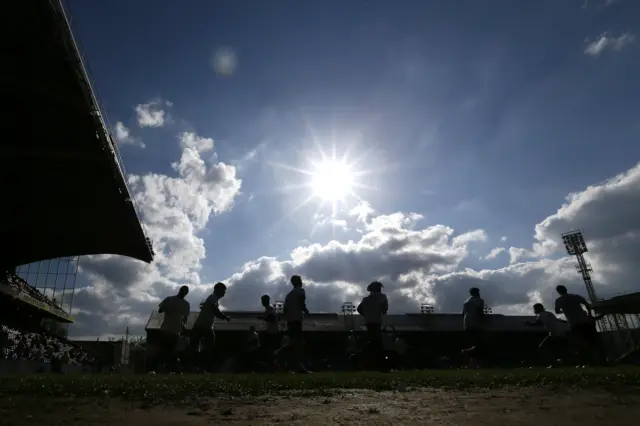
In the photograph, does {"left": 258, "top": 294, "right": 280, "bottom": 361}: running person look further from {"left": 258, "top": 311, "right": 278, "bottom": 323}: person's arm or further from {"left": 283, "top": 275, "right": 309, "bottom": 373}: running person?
{"left": 283, "top": 275, "right": 309, "bottom": 373}: running person

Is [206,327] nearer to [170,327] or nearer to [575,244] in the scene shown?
[170,327]

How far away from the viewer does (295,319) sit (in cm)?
898

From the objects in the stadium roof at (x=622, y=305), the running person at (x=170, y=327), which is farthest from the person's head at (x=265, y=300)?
the stadium roof at (x=622, y=305)

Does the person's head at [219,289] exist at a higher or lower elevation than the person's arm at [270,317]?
higher

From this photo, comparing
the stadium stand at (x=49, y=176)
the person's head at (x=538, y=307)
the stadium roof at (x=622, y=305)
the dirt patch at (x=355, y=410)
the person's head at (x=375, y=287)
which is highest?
the stadium stand at (x=49, y=176)

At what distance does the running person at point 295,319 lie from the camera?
8938 mm

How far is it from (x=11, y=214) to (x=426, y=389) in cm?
2446

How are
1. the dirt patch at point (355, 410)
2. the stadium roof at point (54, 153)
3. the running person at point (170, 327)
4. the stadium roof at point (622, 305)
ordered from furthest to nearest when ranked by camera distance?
the stadium roof at point (622, 305), the stadium roof at point (54, 153), the running person at point (170, 327), the dirt patch at point (355, 410)

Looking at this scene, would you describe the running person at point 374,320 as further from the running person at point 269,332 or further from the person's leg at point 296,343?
the running person at point 269,332

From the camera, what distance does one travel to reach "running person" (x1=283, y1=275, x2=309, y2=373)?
8938 mm

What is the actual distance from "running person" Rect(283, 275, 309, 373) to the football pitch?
162 inches

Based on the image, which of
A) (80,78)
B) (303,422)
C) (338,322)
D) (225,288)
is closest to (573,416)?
(303,422)

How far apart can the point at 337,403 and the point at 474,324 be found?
7.80 m

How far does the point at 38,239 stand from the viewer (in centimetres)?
2588
